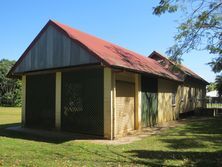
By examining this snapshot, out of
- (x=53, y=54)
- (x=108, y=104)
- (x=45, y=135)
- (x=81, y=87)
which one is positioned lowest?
(x=45, y=135)

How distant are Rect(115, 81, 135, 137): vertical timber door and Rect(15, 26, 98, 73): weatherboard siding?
6.75 feet

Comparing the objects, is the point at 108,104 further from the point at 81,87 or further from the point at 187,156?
the point at 187,156

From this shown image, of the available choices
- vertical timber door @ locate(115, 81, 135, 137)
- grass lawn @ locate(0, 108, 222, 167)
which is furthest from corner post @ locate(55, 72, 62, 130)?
vertical timber door @ locate(115, 81, 135, 137)

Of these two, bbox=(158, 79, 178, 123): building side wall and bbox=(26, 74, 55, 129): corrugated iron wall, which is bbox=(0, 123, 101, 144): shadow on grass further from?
bbox=(158, 79, 178, 123): building side wall

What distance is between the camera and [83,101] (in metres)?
14.3

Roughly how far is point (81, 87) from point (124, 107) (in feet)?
7.25

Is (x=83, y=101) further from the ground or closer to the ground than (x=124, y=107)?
further from the ground

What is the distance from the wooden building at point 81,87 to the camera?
44.0 ft

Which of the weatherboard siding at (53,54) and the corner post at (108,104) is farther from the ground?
the weatherboard siding at (53,54)

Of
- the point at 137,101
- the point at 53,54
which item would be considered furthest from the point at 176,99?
the point at 53,54

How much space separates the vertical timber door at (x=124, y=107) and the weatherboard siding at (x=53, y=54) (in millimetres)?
2056

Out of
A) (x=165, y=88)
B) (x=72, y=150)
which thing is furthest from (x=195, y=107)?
(x=72, y=150)

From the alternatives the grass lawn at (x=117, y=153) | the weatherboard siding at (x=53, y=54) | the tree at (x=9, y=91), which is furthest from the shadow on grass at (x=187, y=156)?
the tree at (x=9, y=91)

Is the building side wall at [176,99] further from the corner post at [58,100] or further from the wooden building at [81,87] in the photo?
the corner post at [58,100]
